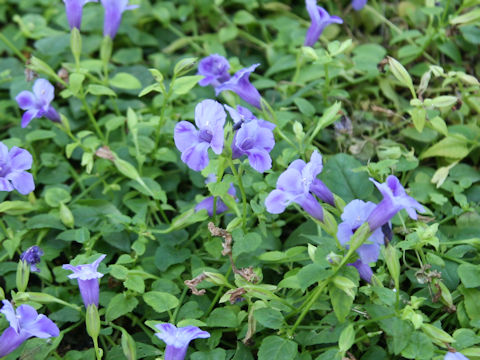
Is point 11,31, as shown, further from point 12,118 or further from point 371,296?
point 371,296

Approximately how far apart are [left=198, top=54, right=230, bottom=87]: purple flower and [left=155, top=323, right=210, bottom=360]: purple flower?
3.12ft

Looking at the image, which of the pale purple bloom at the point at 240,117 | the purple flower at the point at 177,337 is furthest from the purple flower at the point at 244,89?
the purple flower at the point at 177,337

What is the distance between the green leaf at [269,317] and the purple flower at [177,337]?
183 millimetres

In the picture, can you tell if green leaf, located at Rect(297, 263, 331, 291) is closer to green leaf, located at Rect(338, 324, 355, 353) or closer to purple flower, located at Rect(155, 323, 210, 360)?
green leaf, located at Rect(338, 324, 355, 353)

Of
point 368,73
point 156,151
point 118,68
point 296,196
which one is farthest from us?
point 118,68

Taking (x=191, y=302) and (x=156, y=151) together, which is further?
(x=156, y=151)

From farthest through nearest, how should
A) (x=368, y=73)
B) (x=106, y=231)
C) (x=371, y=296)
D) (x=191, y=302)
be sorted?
(x=368, y=73) < (x=106, y=231) < (x=191, y=302) < (x=371, y=296)

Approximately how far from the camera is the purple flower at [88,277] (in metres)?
1.58

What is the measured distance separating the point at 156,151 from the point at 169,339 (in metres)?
0.91

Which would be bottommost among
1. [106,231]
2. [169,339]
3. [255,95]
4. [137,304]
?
[137,304]

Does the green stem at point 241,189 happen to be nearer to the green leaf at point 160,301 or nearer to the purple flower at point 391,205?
the green leaf at point 160,301

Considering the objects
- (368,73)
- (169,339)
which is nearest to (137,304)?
(169,339)

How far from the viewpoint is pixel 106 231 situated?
76.6 inches

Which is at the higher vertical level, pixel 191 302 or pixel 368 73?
pixel 368 73
